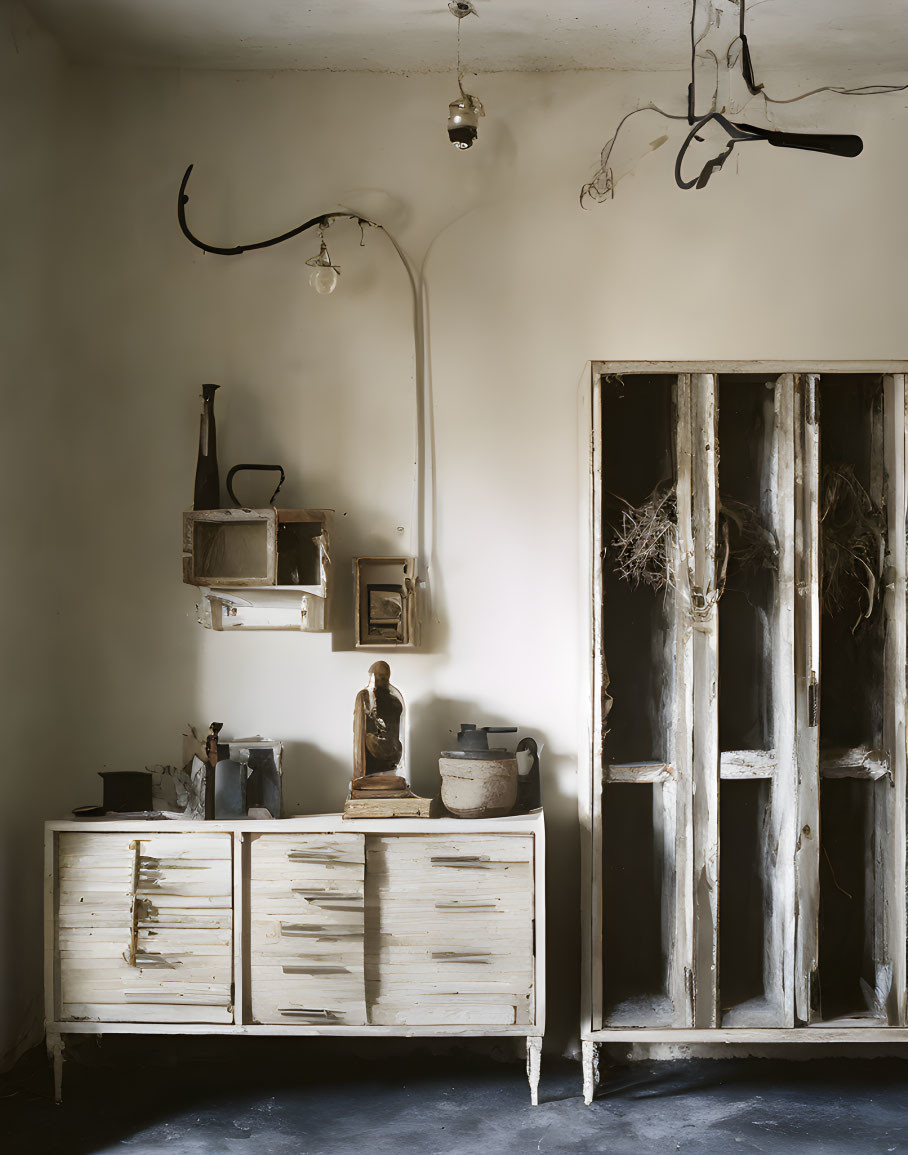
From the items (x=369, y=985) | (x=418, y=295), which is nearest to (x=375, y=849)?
(x=369, y=985)

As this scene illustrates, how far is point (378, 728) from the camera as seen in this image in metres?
3.04

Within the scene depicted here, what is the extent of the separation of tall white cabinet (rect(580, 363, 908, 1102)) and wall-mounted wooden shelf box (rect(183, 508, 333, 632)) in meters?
0.94

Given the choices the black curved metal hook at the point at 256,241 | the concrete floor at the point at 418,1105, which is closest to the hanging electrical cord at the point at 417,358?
the black curved metal hook at the point at 256,241

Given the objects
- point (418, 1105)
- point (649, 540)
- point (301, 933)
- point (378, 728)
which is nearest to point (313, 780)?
point (378, 728)

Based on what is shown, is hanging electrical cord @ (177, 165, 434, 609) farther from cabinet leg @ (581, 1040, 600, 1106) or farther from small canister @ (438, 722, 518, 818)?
cabinet leg @ (581, 1040, 600, 1106)

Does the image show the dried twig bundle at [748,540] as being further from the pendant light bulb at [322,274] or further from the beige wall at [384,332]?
the pendant light bulb at [322,274]

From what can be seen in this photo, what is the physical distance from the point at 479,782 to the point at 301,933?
2.30 feet

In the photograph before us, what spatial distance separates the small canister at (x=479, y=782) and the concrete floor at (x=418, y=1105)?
2.90ft

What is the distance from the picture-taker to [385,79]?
3254mm

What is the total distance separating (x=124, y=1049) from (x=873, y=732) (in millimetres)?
2729

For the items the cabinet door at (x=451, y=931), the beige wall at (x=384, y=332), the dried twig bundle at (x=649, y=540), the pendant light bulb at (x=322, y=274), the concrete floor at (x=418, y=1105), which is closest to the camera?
the concrete floor at (x=418, y=1105)

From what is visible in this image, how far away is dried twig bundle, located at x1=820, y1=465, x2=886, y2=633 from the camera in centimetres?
287

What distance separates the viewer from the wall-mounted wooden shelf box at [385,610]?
309 cm

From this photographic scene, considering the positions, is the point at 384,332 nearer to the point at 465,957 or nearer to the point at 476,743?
the point at 476,743
